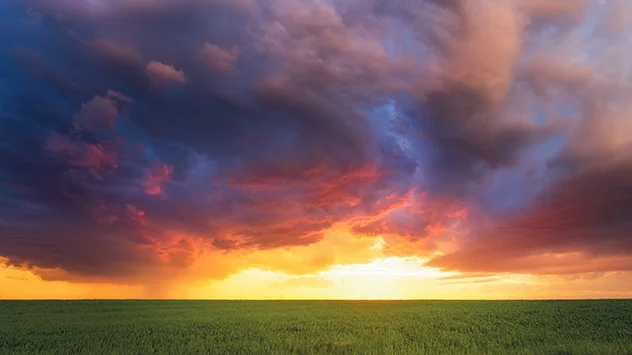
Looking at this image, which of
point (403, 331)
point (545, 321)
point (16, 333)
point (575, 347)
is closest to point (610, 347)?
point (575, 347)

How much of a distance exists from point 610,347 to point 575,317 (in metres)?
16.8

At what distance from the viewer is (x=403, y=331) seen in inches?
1037

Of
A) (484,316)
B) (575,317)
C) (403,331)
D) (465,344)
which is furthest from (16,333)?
(575,317)

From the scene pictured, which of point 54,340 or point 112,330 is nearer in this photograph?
point 54,340

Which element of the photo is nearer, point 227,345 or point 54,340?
point 227,345

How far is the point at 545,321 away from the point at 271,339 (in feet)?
67.1

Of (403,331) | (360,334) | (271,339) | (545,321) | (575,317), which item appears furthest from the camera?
(575,317)

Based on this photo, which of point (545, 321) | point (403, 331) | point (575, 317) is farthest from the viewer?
point (575, 317)

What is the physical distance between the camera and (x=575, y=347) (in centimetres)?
1977

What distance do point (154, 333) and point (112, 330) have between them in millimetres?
3916

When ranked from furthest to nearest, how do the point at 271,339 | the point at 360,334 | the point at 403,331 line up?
the point at 403,331 → the point at 360,334 → the point at 271,339

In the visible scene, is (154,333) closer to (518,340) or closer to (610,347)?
(518,340)

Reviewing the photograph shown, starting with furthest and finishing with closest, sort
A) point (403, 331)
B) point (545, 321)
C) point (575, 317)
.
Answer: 1. point (575, 317)
2. point (545, 321)
3. point (403, 331)

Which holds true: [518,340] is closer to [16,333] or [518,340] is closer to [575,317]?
[575,317]
